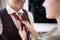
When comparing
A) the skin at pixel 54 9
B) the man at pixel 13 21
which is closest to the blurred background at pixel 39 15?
the man at pixel 13 21

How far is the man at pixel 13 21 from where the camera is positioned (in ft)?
3.12

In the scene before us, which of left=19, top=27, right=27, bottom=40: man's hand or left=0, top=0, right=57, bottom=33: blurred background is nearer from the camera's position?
left=19, top=27, right=27, bottom=40: man's hand

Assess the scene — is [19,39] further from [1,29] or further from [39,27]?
[39,27]

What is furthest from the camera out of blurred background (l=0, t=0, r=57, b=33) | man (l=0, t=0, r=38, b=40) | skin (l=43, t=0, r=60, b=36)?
blurred background (l=0, t=0, r=57, b=33)

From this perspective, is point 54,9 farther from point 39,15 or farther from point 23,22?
point 39,15

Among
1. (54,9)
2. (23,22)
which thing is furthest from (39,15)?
(54,9)

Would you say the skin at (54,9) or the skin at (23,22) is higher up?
the skin at (54,9)

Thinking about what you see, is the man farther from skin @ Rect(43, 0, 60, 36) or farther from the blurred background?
the blurred background

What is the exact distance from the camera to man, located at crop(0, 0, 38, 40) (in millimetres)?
951

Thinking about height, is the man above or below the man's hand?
above

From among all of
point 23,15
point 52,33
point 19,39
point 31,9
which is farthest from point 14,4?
point 31,9

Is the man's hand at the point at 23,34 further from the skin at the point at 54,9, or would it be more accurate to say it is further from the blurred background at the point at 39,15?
the blurred background at the point at 39,15

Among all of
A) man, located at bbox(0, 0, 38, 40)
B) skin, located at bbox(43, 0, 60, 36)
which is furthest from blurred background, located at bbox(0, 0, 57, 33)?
skin, located at bbox(43, 0, 60, 36)

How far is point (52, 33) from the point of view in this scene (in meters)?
0.43
